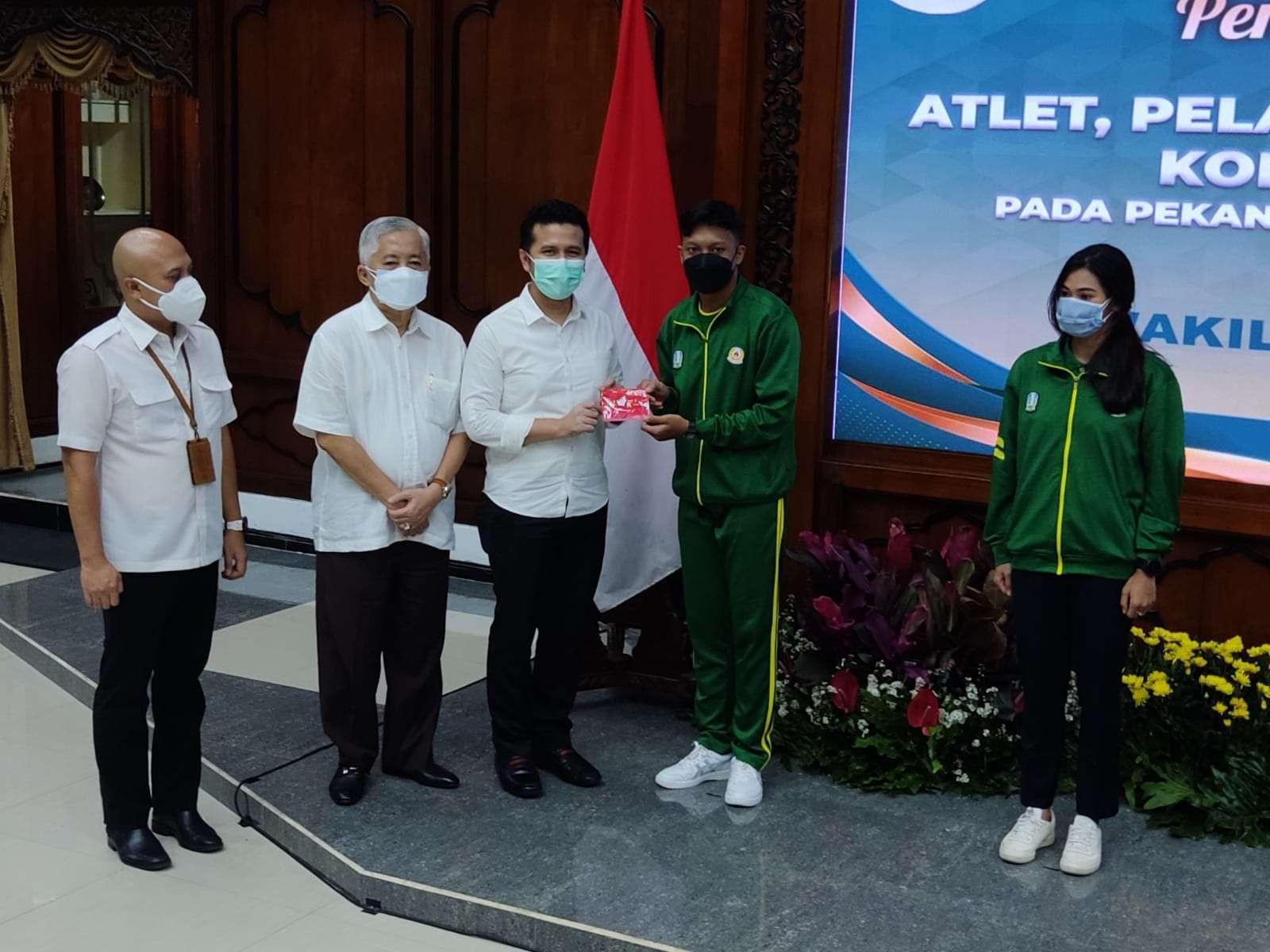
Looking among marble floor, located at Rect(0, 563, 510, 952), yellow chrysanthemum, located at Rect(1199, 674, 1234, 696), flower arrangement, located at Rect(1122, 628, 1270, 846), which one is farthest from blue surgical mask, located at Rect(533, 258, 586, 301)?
yellow chrysanthemum, located at Rect(1199, 674, 1234, 696)

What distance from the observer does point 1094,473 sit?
11.4 feet

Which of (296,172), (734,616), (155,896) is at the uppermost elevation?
(296,172)

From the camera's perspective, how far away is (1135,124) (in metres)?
4.36

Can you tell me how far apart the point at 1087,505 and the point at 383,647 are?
1.85 meters

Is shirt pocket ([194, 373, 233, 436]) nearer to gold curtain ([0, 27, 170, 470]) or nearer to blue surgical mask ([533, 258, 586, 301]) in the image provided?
blue surgical mask ([533, 258, 586, 301])

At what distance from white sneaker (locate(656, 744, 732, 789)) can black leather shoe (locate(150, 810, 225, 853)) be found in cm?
116

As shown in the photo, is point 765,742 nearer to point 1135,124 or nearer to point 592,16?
point 1135,124

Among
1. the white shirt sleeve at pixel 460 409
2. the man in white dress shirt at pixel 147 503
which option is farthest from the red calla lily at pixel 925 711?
the man in white dress shirt at pixel 147 503

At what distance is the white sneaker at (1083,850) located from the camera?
11.9ft

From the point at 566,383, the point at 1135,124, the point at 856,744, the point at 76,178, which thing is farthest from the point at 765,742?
the point at 76,178

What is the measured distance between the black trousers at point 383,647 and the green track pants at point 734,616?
0.67 m

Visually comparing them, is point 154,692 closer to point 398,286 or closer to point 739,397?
point 398,286

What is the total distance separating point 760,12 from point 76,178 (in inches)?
205

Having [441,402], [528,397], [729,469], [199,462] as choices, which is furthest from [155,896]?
[729,469]
